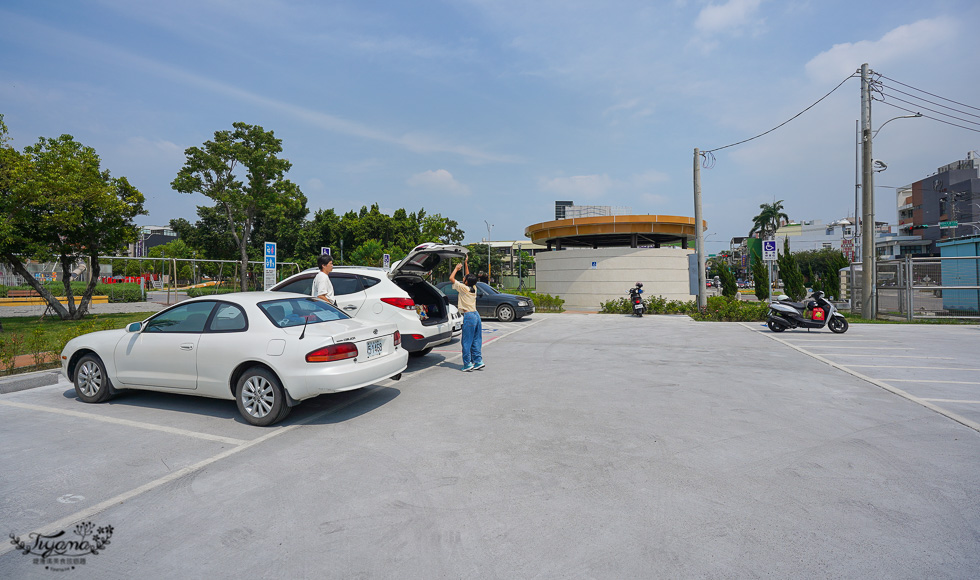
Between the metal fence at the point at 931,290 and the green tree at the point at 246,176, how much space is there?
33.6 m

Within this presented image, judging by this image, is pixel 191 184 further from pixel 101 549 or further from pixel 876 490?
pixel 876 490

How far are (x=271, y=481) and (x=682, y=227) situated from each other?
2605 cm

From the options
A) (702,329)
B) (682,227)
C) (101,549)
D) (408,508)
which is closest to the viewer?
(101,549)

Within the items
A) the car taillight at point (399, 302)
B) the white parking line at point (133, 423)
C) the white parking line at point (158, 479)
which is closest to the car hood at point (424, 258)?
the car taillight at point (399, 302)

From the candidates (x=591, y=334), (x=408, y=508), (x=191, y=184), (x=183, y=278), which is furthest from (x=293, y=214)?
(x=408, y=508)

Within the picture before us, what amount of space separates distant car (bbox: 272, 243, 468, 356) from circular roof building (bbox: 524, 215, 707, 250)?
719 inches

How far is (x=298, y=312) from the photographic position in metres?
5.98

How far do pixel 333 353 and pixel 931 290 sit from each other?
2249 centimetres

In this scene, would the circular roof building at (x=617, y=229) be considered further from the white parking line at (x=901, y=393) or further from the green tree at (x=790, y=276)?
the white parking line at (x=901, y=393)

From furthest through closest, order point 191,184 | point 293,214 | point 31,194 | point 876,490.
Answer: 1. point 293,214
2. point 191,184
3. point 31,194
4. point 876,490

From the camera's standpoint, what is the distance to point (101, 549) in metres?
3.02

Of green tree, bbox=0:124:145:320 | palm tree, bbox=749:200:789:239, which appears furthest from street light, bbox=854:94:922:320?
palm tree, bbox=749:200:789:239

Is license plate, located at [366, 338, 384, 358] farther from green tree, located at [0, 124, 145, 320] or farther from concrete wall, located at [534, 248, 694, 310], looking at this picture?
concrete wall, located at [534, 248, 694, 310]

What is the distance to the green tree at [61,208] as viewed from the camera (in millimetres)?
13711
